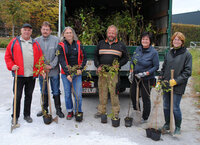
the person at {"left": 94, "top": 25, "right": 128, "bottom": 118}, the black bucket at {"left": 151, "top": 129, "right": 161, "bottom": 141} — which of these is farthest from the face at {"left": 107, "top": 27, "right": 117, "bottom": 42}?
the black bucket at {"left": 151, "top": 129, "right": 161, "bottom": 141}

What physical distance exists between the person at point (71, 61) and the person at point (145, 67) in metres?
1.05

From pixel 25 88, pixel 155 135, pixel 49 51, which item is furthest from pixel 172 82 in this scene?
pixel 25 88

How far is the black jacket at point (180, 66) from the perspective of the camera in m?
3.08

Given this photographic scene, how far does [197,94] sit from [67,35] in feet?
15.3

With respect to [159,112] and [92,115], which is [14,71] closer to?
[92,115]

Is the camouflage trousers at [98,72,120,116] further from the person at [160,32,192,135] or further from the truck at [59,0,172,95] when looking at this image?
the person at [160,32,192,135]

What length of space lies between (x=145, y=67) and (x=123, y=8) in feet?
10.5

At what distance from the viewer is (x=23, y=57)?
11.7ft

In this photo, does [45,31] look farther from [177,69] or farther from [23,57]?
[177,69]

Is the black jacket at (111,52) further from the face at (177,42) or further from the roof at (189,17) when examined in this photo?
the roof at (189,17)

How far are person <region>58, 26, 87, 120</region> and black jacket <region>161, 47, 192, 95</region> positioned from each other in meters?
1.62

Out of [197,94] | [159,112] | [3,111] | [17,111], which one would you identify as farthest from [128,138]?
[197,94]

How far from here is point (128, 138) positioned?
3271 mm

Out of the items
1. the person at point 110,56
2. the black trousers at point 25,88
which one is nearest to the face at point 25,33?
the black trousers at point 25,88
